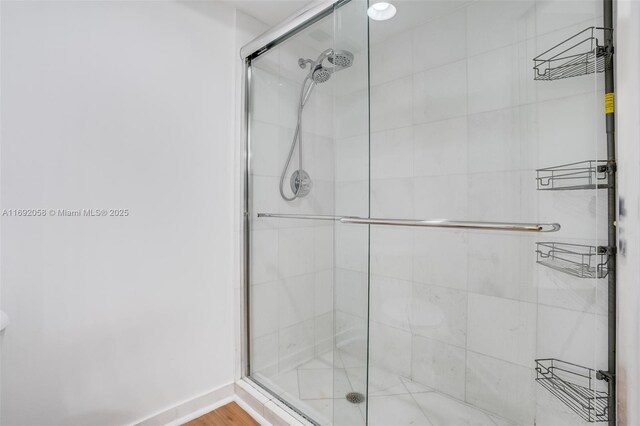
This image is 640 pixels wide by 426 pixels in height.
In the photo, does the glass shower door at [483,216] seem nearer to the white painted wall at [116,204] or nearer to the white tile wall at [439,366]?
the white tile wall at [439,366]

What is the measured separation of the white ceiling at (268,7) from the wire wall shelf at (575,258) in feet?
A: 5.20

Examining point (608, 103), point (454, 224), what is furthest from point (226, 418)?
point (608, 103)

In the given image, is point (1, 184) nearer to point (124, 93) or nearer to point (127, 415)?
point (124, 93)

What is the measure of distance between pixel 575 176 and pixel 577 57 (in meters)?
0.41

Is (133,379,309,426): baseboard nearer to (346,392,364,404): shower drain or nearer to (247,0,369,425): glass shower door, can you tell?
(247,0,369,425): glass shower door

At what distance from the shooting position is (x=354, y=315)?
121cm

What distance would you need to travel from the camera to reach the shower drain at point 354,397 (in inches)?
47.4

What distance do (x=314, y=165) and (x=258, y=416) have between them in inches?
47.9

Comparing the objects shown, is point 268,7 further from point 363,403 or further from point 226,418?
point 226,418

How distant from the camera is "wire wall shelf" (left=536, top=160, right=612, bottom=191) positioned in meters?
0.96

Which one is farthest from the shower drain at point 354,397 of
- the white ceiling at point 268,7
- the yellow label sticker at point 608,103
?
the white ceiling at point 268,7

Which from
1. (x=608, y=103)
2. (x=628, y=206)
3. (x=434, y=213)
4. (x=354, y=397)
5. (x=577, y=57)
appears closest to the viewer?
(x=628, y=206)

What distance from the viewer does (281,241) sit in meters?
1.65

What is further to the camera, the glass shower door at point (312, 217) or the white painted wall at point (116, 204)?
the glass shower door at point (312, 217)
